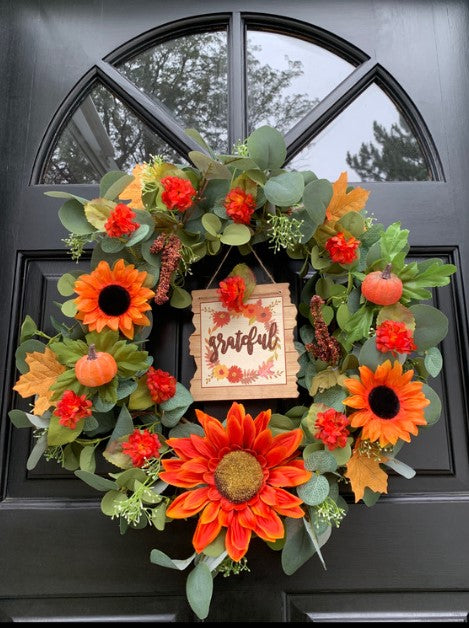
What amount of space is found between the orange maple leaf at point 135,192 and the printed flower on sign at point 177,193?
3.3 inches

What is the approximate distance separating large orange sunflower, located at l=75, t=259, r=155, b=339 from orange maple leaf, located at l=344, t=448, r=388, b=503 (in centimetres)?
40

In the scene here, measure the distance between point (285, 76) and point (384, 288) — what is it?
66 cm

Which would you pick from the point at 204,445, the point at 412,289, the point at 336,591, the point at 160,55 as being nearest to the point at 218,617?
the point at 336,591

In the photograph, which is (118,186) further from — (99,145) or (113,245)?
(99,145)

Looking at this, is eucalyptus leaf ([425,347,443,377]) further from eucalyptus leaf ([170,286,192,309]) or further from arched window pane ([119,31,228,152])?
arched window pane ([119,31,228,152])

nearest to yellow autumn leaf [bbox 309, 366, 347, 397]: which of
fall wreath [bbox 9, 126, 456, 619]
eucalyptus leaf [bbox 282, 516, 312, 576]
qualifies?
fall wreath [bbox 9, 126, 456, 619]

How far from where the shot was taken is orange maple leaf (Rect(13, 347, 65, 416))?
2.79ft

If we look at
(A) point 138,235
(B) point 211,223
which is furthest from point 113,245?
(B) point 211,223

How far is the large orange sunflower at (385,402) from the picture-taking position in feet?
2.53

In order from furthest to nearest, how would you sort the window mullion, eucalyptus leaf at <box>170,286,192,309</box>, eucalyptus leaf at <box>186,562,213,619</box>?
the window mullion < eucalyptus leaf at <box>170,286,192,309</box> < eucalyptus leaf at <box>186,562,213,619</box>

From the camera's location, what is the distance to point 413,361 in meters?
0.86

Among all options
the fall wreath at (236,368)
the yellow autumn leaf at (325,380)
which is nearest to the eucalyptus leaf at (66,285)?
the fall wreath at (236,368)

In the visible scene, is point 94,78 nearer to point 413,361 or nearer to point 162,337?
point 162,337

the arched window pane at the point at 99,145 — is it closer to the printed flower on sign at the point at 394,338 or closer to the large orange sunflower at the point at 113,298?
the large orange sunflower at the point at 113,298
